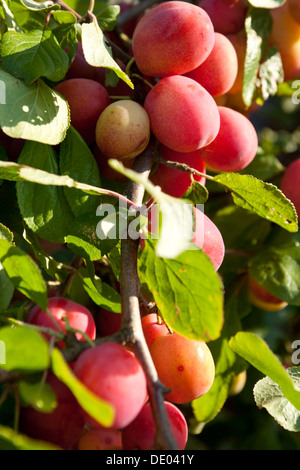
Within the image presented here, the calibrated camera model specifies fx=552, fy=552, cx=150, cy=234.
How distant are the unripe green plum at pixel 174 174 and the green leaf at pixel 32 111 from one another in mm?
117

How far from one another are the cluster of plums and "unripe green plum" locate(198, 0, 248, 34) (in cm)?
38

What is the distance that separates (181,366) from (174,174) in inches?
8.5

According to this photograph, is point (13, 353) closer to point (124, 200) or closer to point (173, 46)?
point (124, 200)

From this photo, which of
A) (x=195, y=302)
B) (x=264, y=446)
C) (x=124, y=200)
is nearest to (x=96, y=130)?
(x=124, y=200)

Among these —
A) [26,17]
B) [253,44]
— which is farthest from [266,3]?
[26,17]

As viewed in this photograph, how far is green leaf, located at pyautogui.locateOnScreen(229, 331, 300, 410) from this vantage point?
0.44 metres

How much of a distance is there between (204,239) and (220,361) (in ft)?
0.83

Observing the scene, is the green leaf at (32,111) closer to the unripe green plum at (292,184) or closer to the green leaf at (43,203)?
the green leaf at (43,203)

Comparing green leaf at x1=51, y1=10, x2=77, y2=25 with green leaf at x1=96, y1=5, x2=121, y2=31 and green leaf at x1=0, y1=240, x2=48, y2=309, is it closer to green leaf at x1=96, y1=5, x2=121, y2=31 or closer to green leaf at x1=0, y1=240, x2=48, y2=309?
green leaf at x1=96, y1=5, x2=121, y2=31

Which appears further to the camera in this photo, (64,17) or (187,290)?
(64,17)

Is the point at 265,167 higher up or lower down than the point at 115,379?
lower down

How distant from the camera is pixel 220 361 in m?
0.69

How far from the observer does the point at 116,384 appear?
380mm

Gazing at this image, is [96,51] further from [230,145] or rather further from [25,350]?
[25,350]
